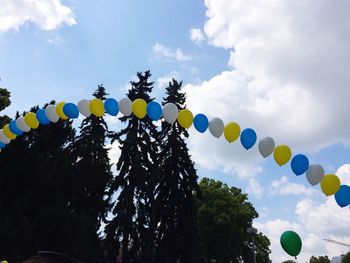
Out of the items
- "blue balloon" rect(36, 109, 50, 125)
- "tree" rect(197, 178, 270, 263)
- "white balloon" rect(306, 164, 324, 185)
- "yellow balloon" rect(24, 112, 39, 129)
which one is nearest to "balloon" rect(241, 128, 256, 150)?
"white balloon" rect(306, 164, 324, 185)

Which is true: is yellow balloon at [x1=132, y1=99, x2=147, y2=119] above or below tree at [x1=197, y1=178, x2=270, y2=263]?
below

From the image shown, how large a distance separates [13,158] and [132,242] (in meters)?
8.43

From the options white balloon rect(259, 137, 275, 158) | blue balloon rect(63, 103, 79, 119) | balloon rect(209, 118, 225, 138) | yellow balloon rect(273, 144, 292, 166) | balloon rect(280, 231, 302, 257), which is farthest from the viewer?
blue balloon rect(63, 103, 79, 119)

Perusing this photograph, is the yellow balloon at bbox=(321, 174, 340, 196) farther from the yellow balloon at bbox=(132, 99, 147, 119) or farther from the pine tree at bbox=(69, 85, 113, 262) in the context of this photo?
the pine tree at bbox=(69, 85, 113, 262)

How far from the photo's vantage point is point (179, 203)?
27.3 meters

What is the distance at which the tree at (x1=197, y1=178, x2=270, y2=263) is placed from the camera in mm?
37594

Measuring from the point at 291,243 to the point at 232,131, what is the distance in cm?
334

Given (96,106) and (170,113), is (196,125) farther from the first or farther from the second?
(96,106)

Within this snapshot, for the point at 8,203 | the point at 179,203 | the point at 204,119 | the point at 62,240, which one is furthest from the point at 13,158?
the point at 204,119

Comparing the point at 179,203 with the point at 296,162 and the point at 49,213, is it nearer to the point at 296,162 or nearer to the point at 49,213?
the point at 49,213

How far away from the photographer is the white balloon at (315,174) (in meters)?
11.2

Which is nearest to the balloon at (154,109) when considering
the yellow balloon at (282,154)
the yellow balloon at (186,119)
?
the yellow balloon at (186,119)

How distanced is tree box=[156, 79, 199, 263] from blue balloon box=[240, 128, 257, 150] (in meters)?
15.3

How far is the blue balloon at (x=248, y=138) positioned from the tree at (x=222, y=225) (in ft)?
83.8
